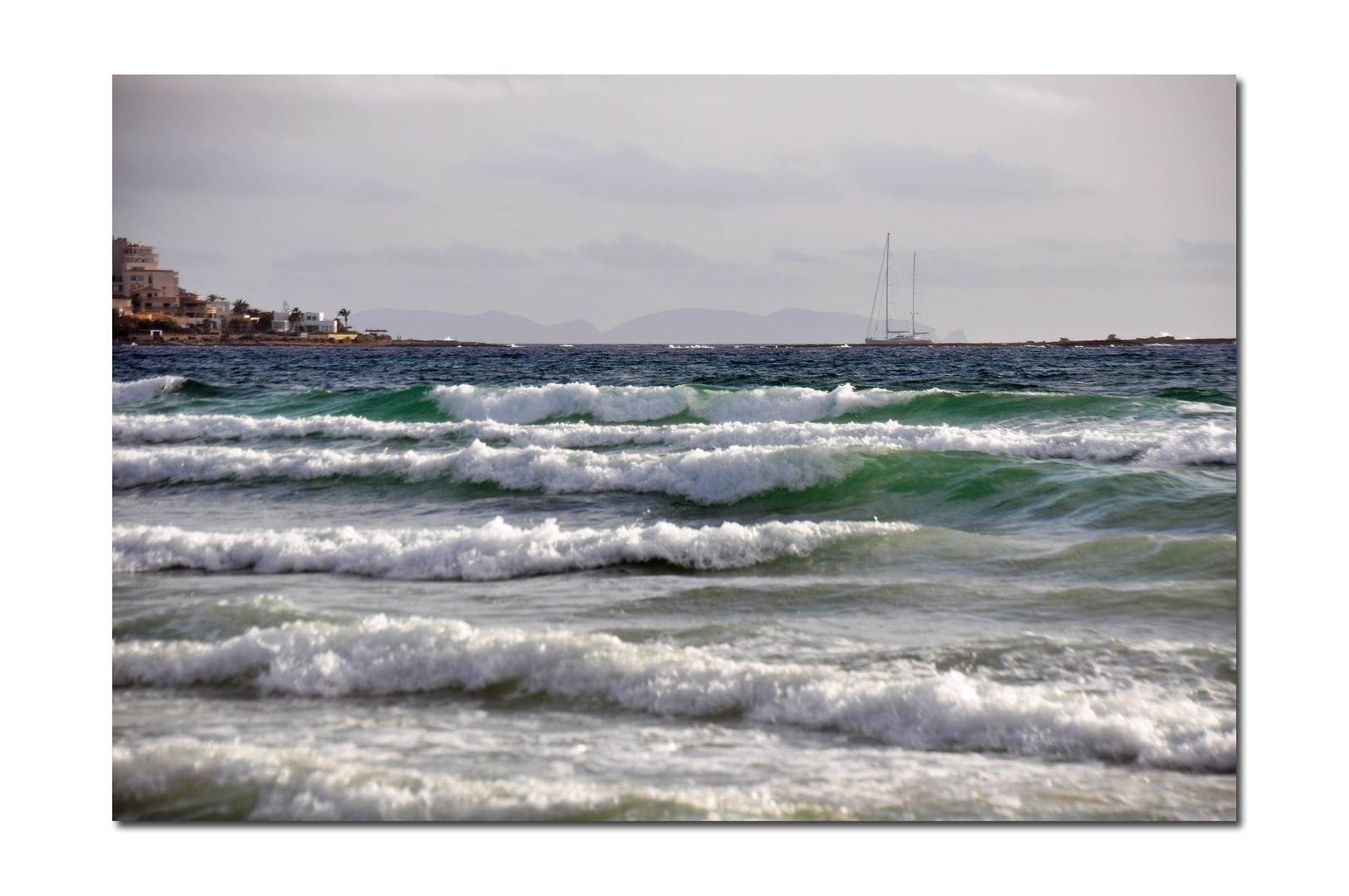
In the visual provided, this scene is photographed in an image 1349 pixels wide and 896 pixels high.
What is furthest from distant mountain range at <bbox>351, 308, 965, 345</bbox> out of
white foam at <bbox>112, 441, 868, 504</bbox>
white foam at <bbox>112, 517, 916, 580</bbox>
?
white foam at <bbox>112, 441, 868, 504</bbox>

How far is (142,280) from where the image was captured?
4.21m

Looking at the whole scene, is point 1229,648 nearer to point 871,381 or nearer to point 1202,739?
point 1202,739

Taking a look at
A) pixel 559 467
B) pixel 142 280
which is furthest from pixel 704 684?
pixel 559 467

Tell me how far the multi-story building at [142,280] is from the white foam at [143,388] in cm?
61

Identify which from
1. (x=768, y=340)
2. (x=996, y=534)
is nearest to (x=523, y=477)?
(x=768, y=340)

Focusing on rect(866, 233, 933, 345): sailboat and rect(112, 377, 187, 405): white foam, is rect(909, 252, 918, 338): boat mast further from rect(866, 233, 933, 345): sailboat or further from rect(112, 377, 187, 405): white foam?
rect(112, 377, 187, 405): white foam

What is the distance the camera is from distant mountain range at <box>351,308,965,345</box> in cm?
494

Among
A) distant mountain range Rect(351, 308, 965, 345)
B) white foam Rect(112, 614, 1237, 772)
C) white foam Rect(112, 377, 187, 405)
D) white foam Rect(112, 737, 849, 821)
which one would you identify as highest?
distant mountain range Rect(351, 308, 965, 345)

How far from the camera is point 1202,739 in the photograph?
9.06ft

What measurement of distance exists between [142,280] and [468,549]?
2061mm

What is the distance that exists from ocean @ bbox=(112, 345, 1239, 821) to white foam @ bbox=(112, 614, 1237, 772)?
0.04 feet

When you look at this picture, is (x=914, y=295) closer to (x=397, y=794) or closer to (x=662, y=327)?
(x=662, y=327)

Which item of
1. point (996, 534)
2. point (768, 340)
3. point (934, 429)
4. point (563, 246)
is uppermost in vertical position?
point (563, 246)
